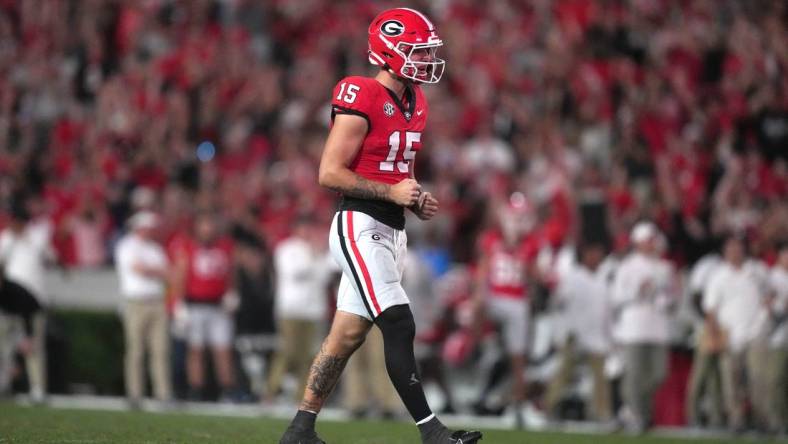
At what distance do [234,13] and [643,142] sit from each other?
759 cm

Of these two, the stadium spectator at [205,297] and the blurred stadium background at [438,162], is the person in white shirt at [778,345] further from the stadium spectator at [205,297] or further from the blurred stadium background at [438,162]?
the stadium spectator at [205,297]

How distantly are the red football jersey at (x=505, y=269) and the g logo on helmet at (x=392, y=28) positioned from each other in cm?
840

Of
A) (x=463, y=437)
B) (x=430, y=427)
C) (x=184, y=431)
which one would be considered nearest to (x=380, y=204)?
(x=430, y=427)

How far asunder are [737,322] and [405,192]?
8.35 metres

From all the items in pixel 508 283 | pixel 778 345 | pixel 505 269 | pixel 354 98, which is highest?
pixel 354 98

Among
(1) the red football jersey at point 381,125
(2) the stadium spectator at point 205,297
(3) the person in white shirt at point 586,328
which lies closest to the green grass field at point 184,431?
(3) the person in white shirt at point 586,328

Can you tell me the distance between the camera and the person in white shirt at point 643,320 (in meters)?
14.2

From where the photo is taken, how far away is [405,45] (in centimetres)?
763

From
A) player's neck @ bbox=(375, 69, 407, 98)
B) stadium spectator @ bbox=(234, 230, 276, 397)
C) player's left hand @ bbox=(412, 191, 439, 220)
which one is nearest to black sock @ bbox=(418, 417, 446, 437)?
player's left hand @ bbox=(412, 191, 439, 220)

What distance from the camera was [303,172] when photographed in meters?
19.1

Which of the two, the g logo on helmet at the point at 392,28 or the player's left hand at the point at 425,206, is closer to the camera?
the player's left hand at the point at 425,206

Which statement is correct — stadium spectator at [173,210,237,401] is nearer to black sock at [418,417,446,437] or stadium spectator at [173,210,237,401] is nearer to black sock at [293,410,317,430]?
black sock at [293,410,317,430]

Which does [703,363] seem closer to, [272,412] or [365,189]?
[272,412]

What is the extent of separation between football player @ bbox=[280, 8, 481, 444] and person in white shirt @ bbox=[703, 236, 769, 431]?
25.8ft
